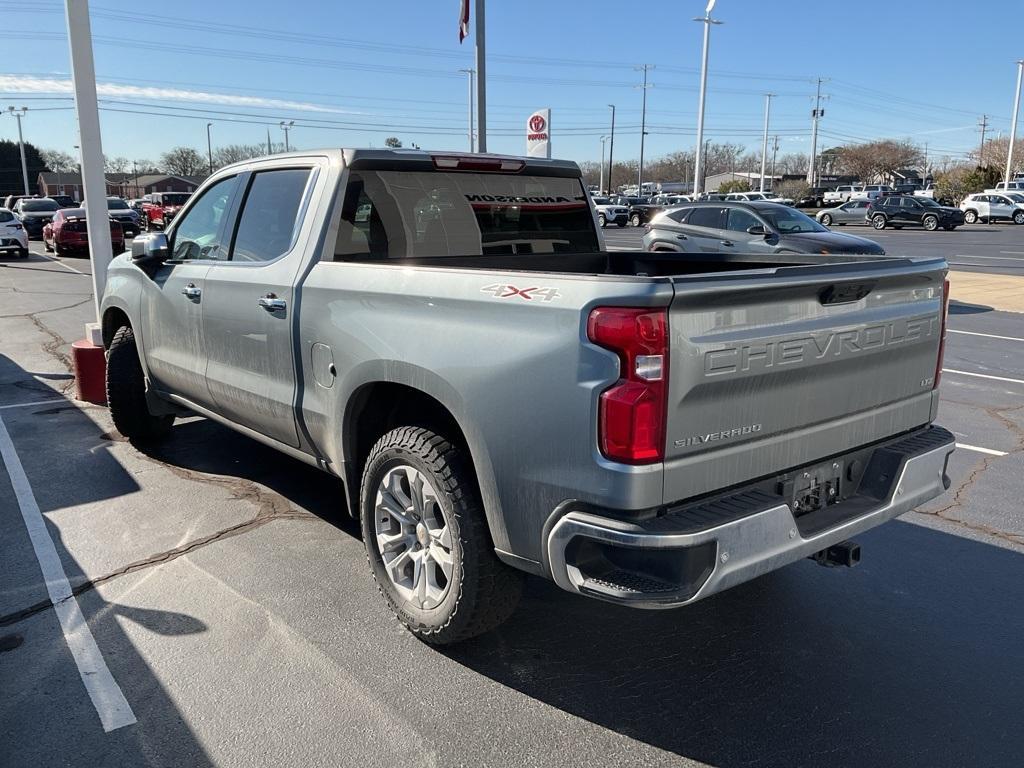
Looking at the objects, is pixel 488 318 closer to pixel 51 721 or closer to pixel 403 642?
pixel 403 642

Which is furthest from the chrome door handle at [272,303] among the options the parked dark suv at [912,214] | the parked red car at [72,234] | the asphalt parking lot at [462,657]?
the parked dark suv at [912,214]

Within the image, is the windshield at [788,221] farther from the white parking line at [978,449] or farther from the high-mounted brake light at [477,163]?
the high-mounted brake light at [477,163]

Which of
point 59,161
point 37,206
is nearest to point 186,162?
point 59,161

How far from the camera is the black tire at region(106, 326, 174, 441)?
19.2ft

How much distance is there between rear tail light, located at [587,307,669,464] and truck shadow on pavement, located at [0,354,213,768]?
170cm

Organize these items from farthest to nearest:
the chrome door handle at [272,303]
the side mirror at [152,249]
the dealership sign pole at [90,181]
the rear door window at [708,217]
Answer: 1. the rear door window at [708,217]
2. the dealership sign pole at [90,181]
3. the side mirror at [152,249]
4. the chrome door handle at [272,303]

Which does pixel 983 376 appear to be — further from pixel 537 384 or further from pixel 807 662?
pixel 537 384

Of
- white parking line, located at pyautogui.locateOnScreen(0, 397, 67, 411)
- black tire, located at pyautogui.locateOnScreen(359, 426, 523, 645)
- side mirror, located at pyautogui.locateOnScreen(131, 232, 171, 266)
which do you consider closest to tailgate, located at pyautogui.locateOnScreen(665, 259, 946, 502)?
black tire, located at pyautogui.locateOnScreen(359, 426, 523, 645)

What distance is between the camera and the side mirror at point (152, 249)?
16.7ft

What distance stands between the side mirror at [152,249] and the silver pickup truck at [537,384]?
551mm

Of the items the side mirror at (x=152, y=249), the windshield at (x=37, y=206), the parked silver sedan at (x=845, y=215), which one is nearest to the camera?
the side mirror at (x=152, y=249)

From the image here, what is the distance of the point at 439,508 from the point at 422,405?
46cm

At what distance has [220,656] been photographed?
3.29m

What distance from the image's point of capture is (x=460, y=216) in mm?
4336
